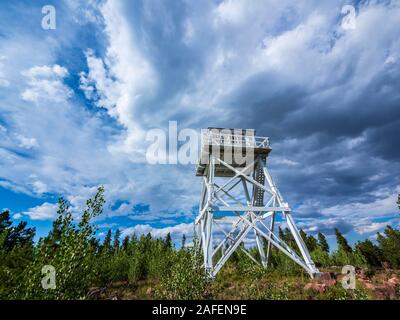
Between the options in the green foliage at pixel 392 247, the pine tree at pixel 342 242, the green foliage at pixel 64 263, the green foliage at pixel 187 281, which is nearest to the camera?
the green foliage at pixel 64 263

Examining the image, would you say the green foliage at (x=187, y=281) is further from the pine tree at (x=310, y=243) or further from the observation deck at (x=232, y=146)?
the pine tree at (x=310, y=243)

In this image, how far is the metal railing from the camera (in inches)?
733

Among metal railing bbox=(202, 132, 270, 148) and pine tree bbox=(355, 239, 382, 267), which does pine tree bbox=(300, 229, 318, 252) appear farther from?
metal railing bbox=(202, 132, 270, 148)

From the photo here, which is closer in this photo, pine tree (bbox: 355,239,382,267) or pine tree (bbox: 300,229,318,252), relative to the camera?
pine tree (bbox: 355,239,382,267)

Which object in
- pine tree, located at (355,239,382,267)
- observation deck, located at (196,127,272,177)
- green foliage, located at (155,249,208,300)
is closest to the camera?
green foliage, located at (155,249,208,300)

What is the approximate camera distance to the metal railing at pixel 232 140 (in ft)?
61.1

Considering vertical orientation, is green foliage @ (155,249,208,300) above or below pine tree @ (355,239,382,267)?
above

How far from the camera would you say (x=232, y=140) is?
743 inches

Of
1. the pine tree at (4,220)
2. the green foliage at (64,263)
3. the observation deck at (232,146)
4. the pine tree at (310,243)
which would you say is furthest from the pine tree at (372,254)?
the pine tree at (4,220)

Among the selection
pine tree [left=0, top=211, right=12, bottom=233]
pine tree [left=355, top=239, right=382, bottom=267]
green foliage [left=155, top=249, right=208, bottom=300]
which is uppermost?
pine tree [left=0, top=211, right=12, bottom=233]

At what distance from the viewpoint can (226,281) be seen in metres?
16.4

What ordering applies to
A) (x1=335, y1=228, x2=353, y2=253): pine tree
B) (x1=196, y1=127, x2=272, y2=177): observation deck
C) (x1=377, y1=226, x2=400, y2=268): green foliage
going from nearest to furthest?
1. (x1=196, y1=127, x2=272, y2=177): observation deck
2. (x1=377, y1=226, x2=400, y2=268): green foliage
3. (x1=335, y1=228, x2=353, y2=253): pine tree

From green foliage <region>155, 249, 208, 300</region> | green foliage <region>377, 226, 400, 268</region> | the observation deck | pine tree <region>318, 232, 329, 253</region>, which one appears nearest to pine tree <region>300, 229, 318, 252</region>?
pine tree <region>318, 232, 329, 253</region>
